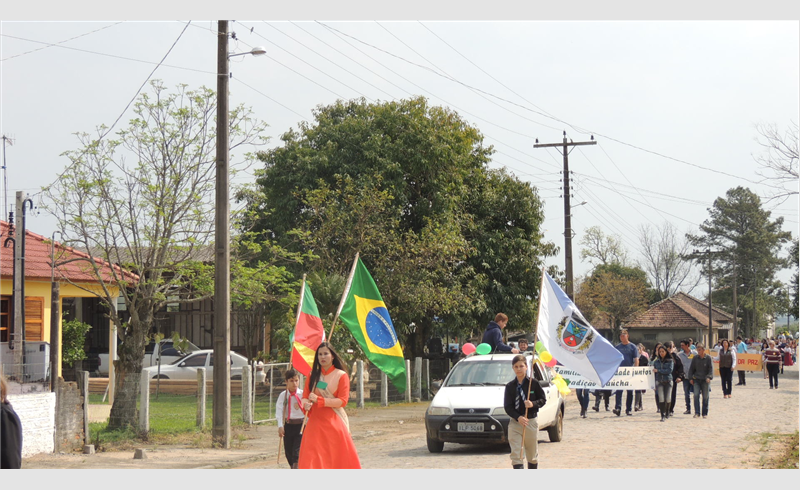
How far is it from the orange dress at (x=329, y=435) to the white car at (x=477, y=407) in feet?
14.9

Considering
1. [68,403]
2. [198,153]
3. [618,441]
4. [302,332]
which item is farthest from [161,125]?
[618,441]

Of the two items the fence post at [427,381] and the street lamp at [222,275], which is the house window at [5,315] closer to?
the street lamp at [222,275]

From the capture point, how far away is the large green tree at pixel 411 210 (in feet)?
85.0

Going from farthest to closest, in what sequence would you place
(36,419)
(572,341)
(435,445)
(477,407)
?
(435,445)
(477,407)
(36,419)
(572,341)

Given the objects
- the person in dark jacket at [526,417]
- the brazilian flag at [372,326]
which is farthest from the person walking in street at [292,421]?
the person in dark jacket at [526,417]

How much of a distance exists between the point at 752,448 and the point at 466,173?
1841 cm

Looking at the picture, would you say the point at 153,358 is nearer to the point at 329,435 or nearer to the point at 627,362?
the point at 627,362

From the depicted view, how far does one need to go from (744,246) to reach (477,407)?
77.9 meters

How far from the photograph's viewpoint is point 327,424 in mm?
8961

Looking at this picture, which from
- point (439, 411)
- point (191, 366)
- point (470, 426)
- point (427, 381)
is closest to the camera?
point (470, 426)

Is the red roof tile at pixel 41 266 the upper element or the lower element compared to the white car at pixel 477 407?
upper

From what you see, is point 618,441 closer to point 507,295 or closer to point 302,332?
point 302,332

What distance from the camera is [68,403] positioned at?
13.8m

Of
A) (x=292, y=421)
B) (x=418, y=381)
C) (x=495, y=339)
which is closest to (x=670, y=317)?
(x=418, y=381)
